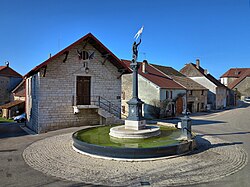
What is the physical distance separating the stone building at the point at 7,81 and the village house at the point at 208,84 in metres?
30.5

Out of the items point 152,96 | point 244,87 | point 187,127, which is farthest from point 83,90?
point 244,87

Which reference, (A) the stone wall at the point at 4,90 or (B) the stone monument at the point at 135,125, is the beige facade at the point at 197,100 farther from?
(A) the stone wall at the point at 4,90

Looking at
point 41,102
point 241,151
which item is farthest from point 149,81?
point 241,151

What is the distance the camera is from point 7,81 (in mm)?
37125

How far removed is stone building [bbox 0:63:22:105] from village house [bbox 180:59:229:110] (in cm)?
3053

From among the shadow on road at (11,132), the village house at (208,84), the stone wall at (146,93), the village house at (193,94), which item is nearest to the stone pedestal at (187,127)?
the shadow on road at (11,132)

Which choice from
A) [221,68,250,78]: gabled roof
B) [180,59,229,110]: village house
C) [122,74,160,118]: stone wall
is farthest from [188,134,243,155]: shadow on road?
[221,68,250,78]: gabled roof

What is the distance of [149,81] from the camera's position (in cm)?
2664

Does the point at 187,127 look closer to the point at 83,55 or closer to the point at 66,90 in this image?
the point at 66,90

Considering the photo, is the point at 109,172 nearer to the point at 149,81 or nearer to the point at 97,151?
the point at 97,151

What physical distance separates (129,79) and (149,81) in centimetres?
294

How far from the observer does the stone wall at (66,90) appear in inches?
552

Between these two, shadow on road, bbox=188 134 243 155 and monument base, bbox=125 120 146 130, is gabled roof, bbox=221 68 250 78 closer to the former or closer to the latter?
shadow on road, bbox=188 134 243 155

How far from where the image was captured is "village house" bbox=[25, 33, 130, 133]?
14055 millimetres
